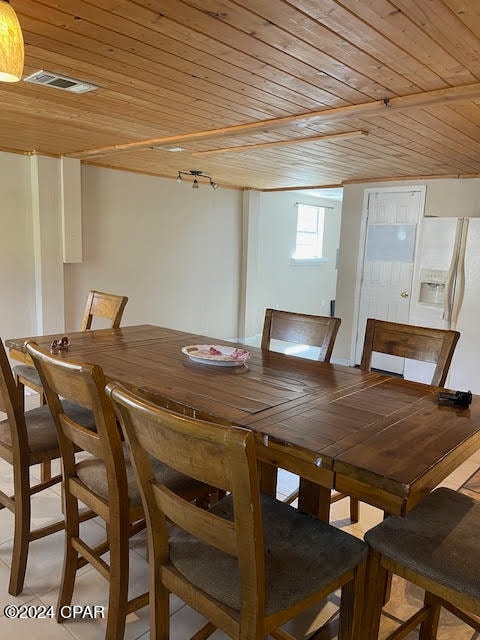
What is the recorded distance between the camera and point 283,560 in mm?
1259

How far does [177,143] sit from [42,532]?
2.80m

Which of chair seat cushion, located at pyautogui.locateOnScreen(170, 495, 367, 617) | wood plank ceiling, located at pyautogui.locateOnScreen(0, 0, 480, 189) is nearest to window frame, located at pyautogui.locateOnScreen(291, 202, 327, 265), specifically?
wood plank ceiling, located at pyautogui.locateOnScreen(0, 0, 480, 189)

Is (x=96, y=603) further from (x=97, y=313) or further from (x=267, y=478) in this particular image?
(x=97, y=313)

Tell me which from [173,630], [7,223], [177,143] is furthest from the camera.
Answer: [7,223]

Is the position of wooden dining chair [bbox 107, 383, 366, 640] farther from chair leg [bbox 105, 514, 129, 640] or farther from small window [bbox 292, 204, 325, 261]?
small window [bbox 292, 204, 325, 261]

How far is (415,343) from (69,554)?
65.9 inches

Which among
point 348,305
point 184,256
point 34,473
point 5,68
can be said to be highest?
point 5,68

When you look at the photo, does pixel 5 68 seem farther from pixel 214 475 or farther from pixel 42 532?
pixel 42 532

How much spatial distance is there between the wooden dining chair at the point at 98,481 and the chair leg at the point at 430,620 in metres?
0.84

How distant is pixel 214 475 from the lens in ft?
3.32

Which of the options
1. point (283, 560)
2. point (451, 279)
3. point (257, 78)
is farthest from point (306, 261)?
point (283, 560)

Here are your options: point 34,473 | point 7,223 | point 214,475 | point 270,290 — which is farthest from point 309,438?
point 270,290

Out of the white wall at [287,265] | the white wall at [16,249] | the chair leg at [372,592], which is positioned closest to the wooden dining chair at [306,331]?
the chair leg at [372,592]

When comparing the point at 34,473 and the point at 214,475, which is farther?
the point at 34,473
